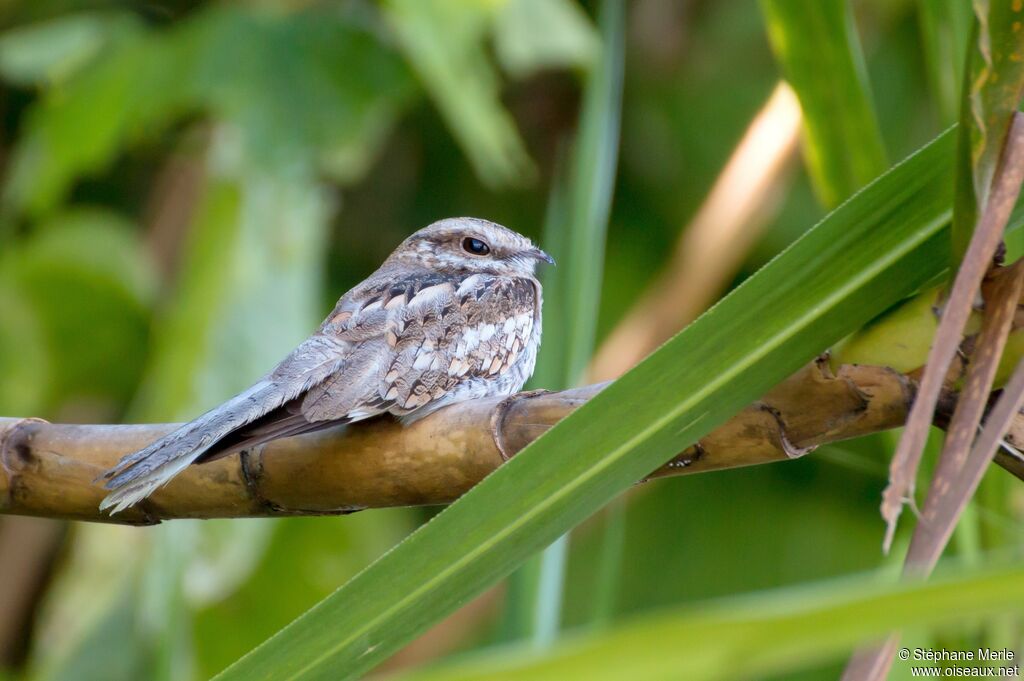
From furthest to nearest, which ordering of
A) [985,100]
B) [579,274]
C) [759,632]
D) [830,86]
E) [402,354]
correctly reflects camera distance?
[402,354]
[579,274]
[830,86]
[985,100]
[759,632]

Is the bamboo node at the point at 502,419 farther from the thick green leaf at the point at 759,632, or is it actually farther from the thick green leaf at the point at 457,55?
the thick green leaf at the point at 457,55

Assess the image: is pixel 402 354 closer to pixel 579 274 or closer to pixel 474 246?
pixel 579 274

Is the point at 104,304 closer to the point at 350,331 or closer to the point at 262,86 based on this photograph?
the point at 262,86

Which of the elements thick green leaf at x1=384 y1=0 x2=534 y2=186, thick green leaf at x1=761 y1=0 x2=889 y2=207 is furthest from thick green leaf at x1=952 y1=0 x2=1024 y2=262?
thick green leaf at x1=384 y1=0 x2=534 y2=186

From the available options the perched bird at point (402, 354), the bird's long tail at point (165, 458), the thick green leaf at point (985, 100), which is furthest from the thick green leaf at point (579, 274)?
the thick green leaf at point (985, 100)

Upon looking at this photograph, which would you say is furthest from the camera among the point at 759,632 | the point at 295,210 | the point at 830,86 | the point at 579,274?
the point at 295,210

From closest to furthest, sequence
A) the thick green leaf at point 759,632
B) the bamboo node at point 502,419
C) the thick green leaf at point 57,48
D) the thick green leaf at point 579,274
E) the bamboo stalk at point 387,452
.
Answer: the thick green leaf at point 759,632 < the bamboo stalk at point 387,452 < the bamboo node at point 502,419 < the thick green leaf at point 579,274 < the thick green leaf at point 57,48

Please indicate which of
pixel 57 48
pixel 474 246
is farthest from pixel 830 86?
pixel 57 48

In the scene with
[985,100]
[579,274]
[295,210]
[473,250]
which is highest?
[295,210]

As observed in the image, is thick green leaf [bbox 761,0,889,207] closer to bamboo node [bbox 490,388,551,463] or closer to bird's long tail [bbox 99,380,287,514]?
bamboo node [bbox 490,388,551,463]
